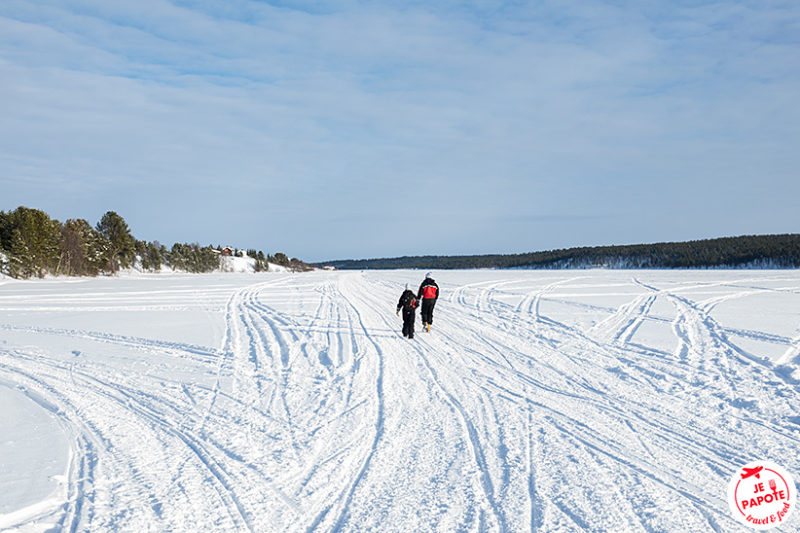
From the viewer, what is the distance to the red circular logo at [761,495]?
12.5 feet

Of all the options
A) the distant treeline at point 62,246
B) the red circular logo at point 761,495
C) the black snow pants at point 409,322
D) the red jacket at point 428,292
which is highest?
the distant treeline at point 62,246

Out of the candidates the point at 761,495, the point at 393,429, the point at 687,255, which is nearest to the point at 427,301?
the point at 393,429

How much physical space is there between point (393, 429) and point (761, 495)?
3.52 meters

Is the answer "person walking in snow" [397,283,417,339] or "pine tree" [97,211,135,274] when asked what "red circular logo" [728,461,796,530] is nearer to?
"person walking in snow" [397,283,417,339]

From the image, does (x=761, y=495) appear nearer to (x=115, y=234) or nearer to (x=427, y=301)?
(x=427, y=301)

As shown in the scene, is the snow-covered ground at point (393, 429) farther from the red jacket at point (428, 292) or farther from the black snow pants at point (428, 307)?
the red jacket at point (428, 292)

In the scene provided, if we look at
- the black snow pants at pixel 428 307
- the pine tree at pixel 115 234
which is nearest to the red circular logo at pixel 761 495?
the black snow pants at pixel 428 307

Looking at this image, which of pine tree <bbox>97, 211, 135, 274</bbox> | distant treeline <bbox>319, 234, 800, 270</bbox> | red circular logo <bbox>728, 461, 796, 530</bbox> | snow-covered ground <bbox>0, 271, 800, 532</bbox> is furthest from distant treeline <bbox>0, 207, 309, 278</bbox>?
distant treeline <bbox>319, 234, 800, 270</bbox>

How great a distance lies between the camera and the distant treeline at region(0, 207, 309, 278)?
4944cm

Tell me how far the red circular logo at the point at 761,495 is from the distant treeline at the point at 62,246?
58406mm

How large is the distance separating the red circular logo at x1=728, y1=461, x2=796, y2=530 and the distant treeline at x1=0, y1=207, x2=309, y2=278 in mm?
58406

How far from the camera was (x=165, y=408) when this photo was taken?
6766 mm

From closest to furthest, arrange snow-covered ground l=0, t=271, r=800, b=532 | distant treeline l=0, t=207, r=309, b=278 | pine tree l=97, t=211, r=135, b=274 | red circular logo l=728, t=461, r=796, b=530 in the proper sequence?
1. red circular logo l=728, t=461, r=796, b=530
2. snow-covered ground l=0, t=271, r=800, b=532
3. distant treeline l=0, t=207, r=309, b=278
4. pine tree l=97, t=211, r=135, b=274

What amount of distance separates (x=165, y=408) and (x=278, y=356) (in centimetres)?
359
